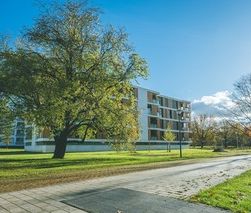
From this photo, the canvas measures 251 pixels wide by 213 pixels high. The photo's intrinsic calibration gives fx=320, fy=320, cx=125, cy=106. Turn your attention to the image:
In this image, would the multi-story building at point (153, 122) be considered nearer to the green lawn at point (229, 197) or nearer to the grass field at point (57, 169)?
the grass field at point (57, 169)

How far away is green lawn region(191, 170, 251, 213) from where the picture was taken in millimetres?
7909

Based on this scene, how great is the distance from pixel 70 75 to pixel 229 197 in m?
21.5

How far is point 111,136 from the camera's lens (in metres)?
29.4

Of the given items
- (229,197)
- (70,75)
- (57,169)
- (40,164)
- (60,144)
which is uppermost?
(70,75)

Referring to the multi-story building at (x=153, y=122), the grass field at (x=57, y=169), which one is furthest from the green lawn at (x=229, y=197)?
the multi-story building at (x=153, y=122)

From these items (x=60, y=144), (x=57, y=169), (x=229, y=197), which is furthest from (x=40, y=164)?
(x=229, y=197)

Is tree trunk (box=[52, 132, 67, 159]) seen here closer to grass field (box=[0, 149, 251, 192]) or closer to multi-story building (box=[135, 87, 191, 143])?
grass field (box=[0, 149, 251, 192])

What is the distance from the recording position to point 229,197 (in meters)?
9.06

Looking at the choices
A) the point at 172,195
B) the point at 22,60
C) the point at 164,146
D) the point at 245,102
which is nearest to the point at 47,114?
the point at 22,60

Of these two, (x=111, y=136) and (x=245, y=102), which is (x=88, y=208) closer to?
(x=111, y=136)

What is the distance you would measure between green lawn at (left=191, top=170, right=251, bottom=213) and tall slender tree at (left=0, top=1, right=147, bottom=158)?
16.1m

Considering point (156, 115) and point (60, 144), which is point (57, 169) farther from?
point (156, 115)

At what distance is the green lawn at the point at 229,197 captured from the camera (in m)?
7.91

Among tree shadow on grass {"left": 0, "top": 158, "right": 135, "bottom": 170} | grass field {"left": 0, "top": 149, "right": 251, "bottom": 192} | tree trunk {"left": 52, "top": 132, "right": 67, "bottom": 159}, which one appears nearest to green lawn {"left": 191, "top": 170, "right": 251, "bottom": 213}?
grass field {"left": 0, "top": 149, "right": 251, "bottom": 192}
